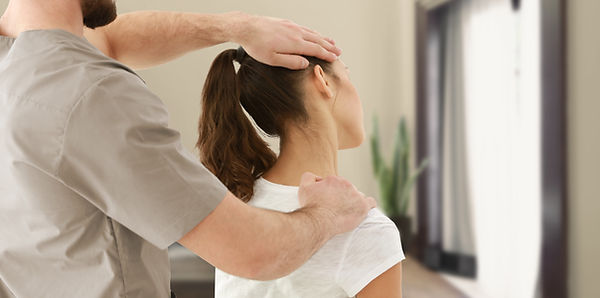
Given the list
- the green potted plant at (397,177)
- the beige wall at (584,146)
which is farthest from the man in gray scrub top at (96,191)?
the green potted plant at (397,177)

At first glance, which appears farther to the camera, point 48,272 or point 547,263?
point 547,263

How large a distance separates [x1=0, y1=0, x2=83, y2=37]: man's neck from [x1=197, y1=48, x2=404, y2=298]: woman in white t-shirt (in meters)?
0.38

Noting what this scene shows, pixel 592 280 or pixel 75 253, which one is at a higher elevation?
pixel 75 253

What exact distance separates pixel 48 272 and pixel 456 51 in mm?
3669

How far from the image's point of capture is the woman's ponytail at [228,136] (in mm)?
1143

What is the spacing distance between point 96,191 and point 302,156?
1.67 ft

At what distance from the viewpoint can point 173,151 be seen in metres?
0.70

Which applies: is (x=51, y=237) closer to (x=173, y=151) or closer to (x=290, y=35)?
(x=173, y=151)

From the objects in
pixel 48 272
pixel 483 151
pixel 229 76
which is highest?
pixel 229 76

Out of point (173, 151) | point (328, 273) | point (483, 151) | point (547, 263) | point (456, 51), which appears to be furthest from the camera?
point (456, 51)

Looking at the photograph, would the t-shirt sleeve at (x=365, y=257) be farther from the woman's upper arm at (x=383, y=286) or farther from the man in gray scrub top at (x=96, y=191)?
the man in gray scrub top at (x=96, y=191)

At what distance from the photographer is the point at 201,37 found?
1.19 meters

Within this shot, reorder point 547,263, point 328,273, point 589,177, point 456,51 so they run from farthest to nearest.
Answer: point 456,51, point 547,263, point 589,177, point 328,273

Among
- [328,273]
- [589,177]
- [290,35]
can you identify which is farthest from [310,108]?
[589,177]
